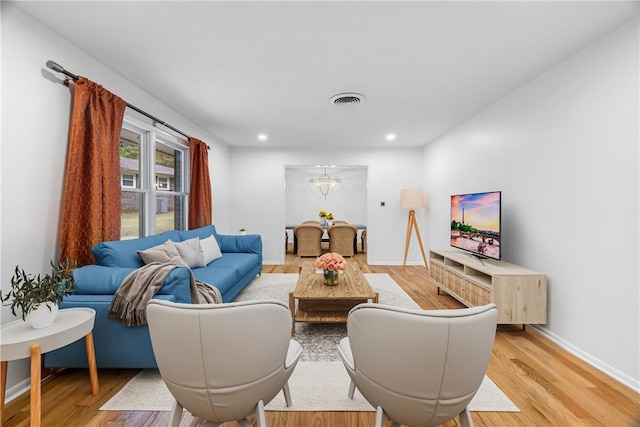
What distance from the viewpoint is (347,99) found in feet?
10.9

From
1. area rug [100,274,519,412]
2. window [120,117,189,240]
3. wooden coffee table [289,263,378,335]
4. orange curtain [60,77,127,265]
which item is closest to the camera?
area rug [100,274,519,412]

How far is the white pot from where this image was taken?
5.10ft

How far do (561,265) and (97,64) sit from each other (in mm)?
4391

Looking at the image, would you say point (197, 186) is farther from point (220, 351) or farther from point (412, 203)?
point (412, 203)

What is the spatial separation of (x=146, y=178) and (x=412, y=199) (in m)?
4.34

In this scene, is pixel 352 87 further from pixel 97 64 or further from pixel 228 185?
pixel 228 185

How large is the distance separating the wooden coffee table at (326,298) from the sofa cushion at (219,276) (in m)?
0.70

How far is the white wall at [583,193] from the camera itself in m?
1.99

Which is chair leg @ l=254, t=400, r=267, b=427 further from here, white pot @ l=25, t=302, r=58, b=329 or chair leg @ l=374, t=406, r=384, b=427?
white pot @ l=25, t=302, r=58, b=329

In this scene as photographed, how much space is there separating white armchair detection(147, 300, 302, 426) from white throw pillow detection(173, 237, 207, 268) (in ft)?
6.55

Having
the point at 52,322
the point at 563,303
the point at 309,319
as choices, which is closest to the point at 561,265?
the point at 563,303

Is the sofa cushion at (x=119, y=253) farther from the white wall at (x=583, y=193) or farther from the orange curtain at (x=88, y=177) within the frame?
the white wall at (x=583, y=193)

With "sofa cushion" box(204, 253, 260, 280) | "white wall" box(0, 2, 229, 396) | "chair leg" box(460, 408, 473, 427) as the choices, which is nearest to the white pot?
"white wall" box(0, 2, 229, 396)

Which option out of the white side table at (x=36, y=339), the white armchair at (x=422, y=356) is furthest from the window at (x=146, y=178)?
the white armchair at (x=422, y=356)
